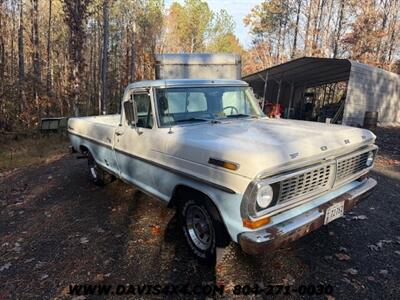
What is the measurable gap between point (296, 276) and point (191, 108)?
242 cm

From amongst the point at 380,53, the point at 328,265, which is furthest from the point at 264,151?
the point at 380,53

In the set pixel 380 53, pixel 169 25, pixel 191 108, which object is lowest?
pixel 191 108

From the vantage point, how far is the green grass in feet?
30.4

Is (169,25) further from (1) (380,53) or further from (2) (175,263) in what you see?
(2) (175,263)

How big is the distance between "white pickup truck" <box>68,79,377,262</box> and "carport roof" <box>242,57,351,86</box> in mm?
10724

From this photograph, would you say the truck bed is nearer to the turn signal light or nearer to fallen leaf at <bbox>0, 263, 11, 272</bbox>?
fallen leaf at <bbox>0, 263, 11, 272</bbox>

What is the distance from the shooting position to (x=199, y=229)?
3.51 meters

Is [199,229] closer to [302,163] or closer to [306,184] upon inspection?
[306,184]

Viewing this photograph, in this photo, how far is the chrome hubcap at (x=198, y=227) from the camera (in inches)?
133

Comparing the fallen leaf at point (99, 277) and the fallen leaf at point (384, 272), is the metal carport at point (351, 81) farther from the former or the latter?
the fallen leaf at point (99, 277)

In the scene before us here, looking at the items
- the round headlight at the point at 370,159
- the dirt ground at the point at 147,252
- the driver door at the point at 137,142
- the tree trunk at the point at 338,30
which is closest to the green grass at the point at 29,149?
the dirt ground at the point at 147,252

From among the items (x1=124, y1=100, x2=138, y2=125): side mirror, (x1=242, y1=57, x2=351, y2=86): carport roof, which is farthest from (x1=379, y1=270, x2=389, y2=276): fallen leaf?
(x1=242, y1=57, x2=351, y2=86): carport roof

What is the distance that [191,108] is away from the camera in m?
4.09

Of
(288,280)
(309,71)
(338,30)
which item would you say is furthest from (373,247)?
(338,30)
